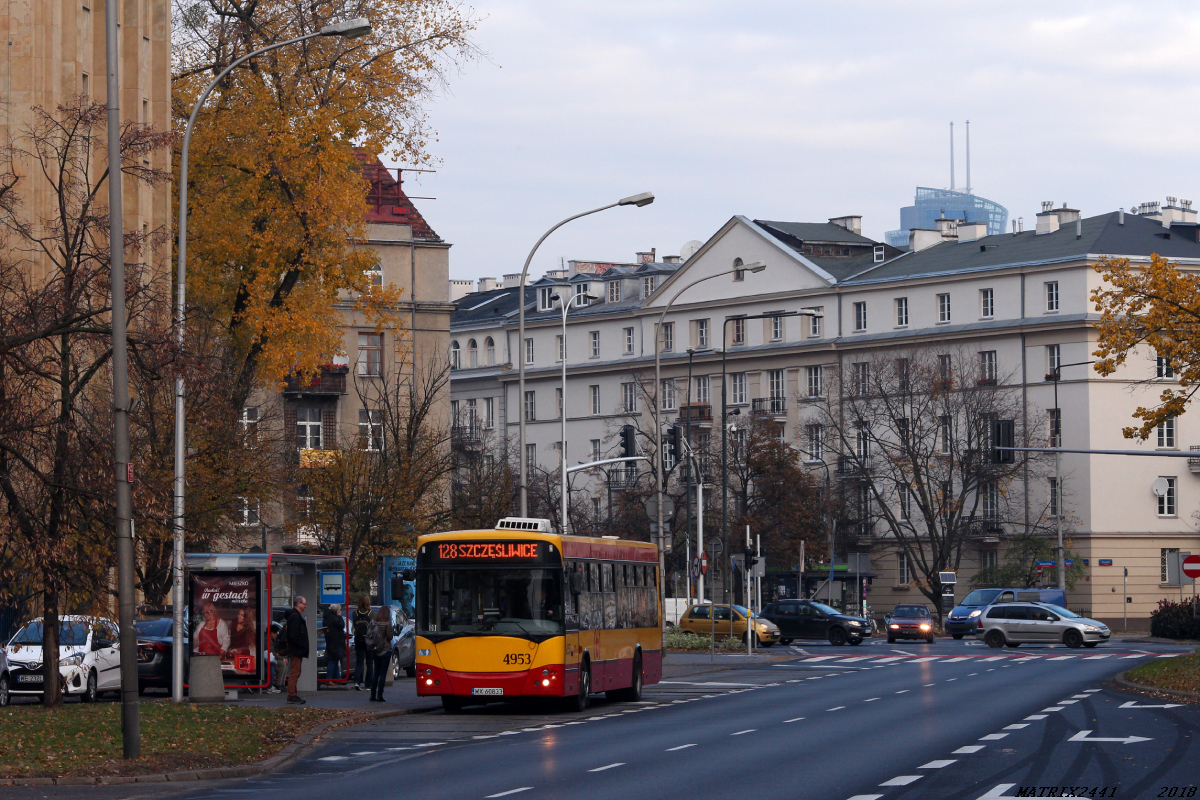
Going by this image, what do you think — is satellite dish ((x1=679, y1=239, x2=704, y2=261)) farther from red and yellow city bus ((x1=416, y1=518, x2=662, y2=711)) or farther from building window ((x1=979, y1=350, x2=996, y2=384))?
red and yellow city bus ((x1=416, y1=518, x2=662, y2=711))

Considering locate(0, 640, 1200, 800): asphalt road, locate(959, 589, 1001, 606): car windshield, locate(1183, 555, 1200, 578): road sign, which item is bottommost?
locate(959, 589, 1001, 606): car windshield

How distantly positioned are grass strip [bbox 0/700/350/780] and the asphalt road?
0.70m

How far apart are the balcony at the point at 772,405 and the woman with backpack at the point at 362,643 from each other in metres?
65.3

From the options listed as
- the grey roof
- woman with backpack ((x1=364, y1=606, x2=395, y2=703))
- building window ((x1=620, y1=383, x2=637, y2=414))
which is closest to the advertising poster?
woman with backpack ((x1=364, y1=606, x2=395, y2=703))

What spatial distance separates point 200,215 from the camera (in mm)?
38562

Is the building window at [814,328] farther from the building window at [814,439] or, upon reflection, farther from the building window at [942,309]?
the building window at [942,309]

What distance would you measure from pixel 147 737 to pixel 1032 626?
43542 millimetres

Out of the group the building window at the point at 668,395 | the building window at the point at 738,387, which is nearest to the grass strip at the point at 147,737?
the building window at the point at 738,387

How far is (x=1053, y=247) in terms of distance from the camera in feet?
291

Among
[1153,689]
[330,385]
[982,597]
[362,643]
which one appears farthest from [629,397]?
[1153,689]

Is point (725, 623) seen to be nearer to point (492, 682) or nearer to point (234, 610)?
→ point (234, 610)

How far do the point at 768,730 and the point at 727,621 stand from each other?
35151mm

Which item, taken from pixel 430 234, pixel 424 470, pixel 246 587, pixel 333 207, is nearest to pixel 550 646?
pixel 246 587

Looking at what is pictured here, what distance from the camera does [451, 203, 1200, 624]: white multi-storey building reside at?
3327 inches
